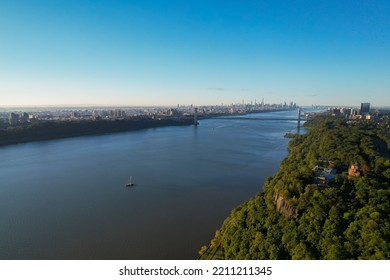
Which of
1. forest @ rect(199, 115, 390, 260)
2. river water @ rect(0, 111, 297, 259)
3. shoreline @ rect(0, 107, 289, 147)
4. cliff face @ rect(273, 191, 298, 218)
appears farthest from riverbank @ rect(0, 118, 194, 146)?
cliff face @ rect(273, 191, 298, 218)

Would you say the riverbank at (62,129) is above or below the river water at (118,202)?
above

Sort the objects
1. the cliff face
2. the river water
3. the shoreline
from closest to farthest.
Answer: the cliff face, the river water, the shoreline

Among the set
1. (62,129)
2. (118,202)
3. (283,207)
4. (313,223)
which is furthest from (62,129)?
(313,223)

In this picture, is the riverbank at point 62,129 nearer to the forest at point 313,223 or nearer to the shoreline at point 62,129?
the shoreline at point 62,129

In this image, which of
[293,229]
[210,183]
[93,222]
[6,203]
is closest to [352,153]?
[210,183]

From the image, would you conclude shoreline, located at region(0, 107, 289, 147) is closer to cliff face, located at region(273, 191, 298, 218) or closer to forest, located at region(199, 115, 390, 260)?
forest, located at region(199, 115, 390, 260)

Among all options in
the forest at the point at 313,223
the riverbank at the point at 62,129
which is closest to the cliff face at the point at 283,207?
the forest at the point at 313,223
